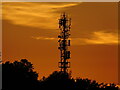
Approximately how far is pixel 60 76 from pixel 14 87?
24.5 ft

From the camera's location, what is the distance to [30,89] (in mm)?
55656

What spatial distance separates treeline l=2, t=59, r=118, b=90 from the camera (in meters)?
55.8

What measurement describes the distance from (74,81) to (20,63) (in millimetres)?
9183

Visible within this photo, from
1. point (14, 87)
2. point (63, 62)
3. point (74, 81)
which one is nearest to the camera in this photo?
point (14, 87)

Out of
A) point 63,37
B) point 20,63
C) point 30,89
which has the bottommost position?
point 30,89

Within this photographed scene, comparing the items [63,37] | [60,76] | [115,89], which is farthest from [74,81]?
[63,37]

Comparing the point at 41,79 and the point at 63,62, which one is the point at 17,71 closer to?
the point at 41,79

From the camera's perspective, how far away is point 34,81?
58656 mm

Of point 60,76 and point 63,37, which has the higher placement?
point 63,37

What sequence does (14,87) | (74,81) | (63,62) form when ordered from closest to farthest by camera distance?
(14,87) < (74,81) < (63,62)

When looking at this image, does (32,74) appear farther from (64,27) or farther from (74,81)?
(64,27)

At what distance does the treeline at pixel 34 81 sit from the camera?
5584 cm

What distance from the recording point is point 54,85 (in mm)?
56781

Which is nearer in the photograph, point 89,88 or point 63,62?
point 89,88
